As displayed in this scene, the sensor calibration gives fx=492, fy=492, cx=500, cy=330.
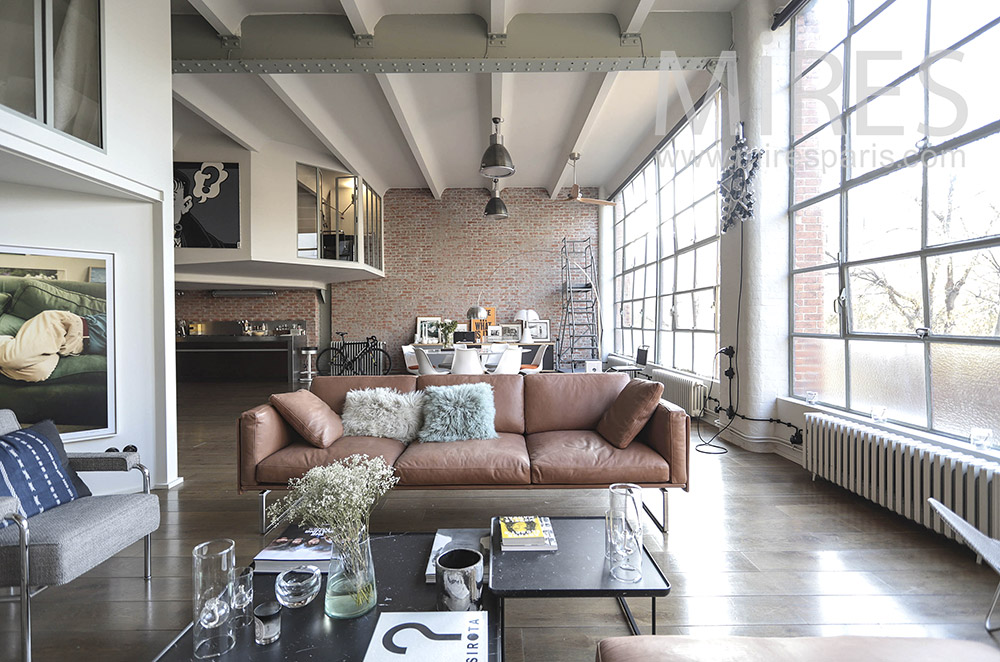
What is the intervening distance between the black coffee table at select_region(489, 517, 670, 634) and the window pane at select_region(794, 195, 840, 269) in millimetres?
3278

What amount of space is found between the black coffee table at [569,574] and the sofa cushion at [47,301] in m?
3.39

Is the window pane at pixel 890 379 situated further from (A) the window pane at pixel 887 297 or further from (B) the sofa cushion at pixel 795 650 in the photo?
(B) the sofa cushion at pixel 795 650

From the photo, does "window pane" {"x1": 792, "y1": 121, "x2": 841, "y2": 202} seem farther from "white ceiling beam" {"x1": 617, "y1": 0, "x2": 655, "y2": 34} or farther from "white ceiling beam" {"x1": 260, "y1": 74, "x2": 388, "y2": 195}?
"white ceiling beam" {"x1": 260, "y1": 74, "x2": 388, "y2": 195}

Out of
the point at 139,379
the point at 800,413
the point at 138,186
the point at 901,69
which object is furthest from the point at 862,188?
the point at 139,379

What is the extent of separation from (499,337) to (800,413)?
5.75 m

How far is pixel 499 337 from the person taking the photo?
923 centimetres

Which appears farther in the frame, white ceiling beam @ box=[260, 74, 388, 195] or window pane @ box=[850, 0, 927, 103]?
white ceiling beam @ box=[260, 74, 388, 195]

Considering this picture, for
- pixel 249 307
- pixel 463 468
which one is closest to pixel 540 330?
pixel 249 307

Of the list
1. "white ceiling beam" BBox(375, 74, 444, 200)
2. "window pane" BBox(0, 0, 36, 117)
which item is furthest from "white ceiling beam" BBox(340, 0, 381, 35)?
"window pane" BBox(0, 0, 36, 117)

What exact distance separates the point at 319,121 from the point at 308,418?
198 inches

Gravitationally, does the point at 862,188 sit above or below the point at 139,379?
above

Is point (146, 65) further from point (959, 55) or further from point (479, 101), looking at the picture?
point (959, 55)

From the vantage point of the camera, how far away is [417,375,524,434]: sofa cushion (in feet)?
11.4

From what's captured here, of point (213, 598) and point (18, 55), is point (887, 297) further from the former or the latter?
point (18, 55)
